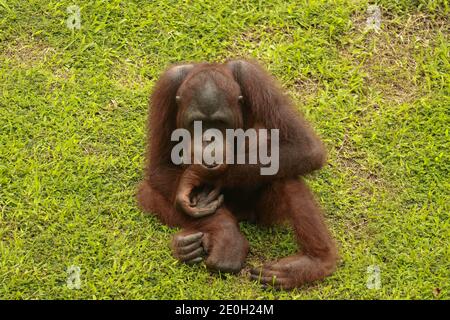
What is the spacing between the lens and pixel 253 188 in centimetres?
453

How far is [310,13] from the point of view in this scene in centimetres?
589

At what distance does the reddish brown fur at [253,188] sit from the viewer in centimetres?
430

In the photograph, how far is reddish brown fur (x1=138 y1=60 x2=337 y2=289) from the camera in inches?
169

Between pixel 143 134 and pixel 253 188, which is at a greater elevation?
pixel 143 134

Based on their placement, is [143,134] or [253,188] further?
[143,134]

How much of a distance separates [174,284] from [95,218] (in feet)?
2.40

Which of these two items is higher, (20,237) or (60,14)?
(60,14)

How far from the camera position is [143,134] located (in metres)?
5.25

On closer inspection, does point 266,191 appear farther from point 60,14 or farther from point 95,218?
point 60,14

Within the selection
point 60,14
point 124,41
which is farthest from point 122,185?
point 60,14

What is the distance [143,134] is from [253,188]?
42.2 inches

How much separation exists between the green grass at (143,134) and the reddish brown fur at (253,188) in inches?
3.9

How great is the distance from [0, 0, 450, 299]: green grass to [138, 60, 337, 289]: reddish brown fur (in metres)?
0.10

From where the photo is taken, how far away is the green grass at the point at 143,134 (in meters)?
4.34
